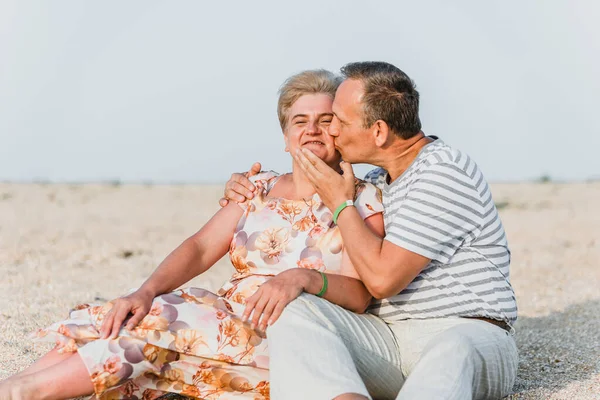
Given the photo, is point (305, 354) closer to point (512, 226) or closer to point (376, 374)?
point (376, 374)

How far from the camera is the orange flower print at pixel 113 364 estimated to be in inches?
158

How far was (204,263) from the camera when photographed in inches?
191

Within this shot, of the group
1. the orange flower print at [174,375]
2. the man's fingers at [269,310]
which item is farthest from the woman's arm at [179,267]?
the man's fingers at [269,310]

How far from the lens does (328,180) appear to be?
4.39 meters

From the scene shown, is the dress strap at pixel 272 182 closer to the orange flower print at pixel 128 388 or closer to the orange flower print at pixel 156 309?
the orange flower print at pixel 156 309

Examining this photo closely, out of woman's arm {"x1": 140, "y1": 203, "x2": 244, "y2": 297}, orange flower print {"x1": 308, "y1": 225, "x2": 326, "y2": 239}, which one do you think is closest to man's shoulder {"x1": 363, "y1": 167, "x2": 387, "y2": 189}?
orange flower print {"x1": 308, "y1": 225, "x2": 326, "y2": 239}

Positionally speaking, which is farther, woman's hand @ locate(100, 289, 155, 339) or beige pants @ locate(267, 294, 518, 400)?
woman's hand @ locate(100, 289, 155, 339)

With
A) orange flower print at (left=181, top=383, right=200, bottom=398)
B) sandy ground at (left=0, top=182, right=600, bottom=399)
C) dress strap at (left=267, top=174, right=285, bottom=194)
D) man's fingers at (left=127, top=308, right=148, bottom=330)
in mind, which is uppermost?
dress strap at (left=267, top=174, right=285, bottom=194)

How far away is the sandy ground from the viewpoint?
18.9ft

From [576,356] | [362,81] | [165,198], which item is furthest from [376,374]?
[165,198]

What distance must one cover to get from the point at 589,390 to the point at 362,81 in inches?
92.2

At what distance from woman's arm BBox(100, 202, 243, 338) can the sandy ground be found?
3.99ft

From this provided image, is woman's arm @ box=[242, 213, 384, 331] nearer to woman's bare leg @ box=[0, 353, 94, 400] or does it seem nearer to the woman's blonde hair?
woman's bare leg @ box=[0, 353, 94, 400]

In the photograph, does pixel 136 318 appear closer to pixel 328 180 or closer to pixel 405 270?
pixel 328 180
